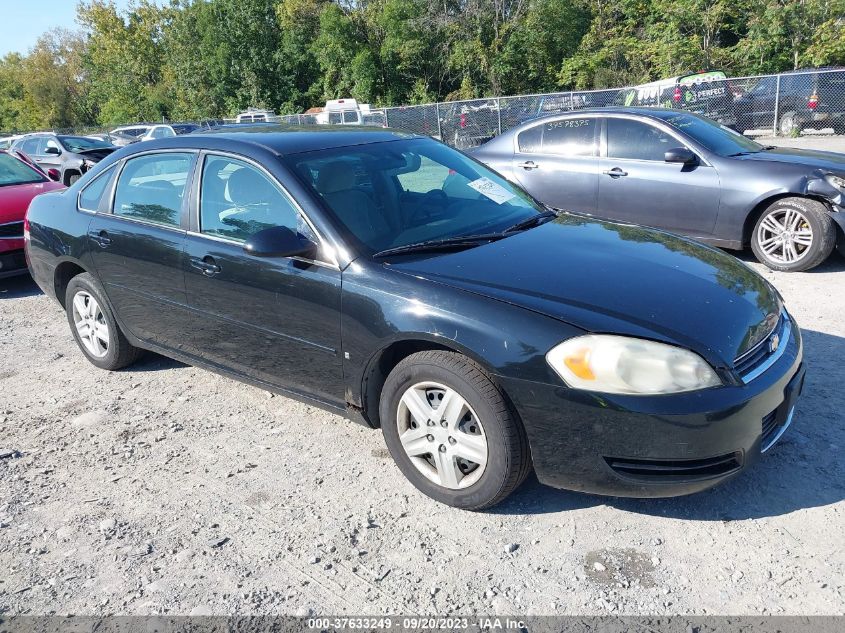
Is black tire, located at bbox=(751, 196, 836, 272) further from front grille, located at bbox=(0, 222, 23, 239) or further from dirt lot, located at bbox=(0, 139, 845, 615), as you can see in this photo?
front grille, located at bbox=(0, 222, 23, 239)

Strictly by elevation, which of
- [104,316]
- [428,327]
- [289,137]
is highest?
[289,137]

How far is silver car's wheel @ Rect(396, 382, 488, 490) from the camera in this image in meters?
3.00

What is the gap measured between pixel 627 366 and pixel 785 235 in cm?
459

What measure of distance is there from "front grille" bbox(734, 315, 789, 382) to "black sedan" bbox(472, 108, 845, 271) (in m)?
3.60

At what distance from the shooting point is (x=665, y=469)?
276 centimetres

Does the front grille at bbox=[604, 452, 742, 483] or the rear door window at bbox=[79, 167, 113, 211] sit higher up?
the rear door window at bbox=[79, 167, 113, 211]

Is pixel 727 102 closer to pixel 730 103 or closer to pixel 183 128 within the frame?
pixel 730 103

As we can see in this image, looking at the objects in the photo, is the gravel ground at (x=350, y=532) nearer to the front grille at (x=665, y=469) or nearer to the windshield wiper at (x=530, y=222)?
the front grille at (x=665, y=469)

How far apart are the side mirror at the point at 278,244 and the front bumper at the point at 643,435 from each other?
1220mm

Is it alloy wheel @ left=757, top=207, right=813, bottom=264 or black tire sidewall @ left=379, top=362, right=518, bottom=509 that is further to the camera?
alloy wheel @ left=757, top=207, right=813, bottom=264

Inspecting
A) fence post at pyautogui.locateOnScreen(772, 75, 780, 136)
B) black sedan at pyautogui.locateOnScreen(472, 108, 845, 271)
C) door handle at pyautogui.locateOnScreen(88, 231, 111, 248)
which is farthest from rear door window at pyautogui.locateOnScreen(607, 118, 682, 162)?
fence post at pyautogui.locateOnScreen(772, 75, 780, 136)

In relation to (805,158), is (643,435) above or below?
below

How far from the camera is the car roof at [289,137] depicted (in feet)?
12.8

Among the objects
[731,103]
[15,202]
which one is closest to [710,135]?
[15,202]
